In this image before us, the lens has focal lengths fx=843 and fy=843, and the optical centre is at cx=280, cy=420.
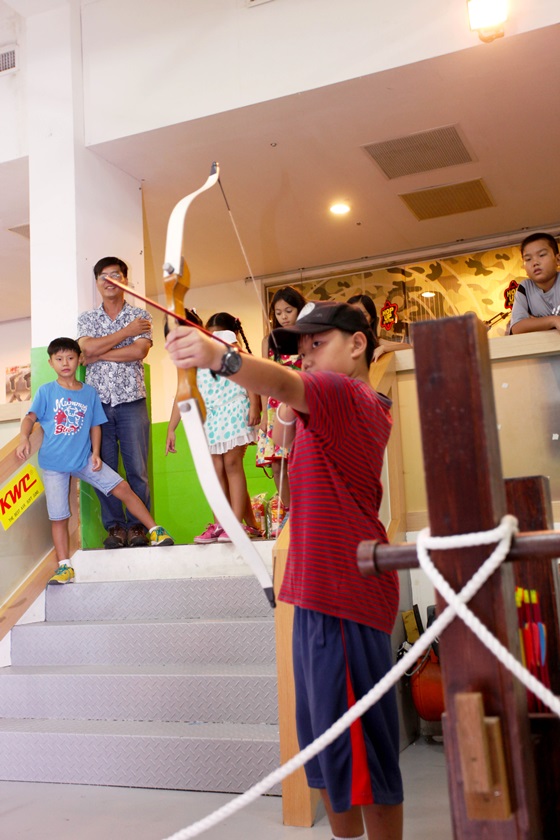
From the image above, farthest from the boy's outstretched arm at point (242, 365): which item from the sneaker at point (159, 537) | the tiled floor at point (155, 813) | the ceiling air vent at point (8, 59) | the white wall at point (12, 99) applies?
the ceiling air vent at point (8, 59)

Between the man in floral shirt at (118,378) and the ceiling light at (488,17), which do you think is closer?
the ceiling light at (488,17)

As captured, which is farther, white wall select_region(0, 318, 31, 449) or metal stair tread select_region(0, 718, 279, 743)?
white wall select_region(0, 318, 31, 449)

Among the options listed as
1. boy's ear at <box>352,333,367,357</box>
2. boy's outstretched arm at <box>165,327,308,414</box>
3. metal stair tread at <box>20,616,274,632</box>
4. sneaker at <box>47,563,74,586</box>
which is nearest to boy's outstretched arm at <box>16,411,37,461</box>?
sneaker at <box>47,563,74,586</box>

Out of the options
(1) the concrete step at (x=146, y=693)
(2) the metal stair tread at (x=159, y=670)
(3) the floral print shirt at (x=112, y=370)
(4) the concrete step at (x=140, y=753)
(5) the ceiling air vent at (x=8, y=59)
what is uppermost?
(5) the ceiling air vent at (x=8, y=59)

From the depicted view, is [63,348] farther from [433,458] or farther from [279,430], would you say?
[433,458]

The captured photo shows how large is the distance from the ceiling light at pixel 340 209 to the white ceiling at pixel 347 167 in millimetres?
63

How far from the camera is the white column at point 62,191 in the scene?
4969 millimetres

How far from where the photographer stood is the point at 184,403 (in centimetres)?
153

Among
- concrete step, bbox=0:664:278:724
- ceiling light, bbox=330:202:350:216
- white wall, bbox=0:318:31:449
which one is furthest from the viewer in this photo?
white wall, bbox=0:318:31:449

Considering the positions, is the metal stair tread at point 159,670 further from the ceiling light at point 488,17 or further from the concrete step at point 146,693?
the ceiling light at point 488,17

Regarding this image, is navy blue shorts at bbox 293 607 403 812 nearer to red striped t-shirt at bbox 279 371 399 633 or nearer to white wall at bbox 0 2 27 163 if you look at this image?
red striped t-shirt at bbox 279 371 399 633

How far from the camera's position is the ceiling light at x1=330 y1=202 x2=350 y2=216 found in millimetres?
6461

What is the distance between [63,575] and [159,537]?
1.72 ft

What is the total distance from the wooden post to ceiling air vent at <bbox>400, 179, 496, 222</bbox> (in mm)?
5466
